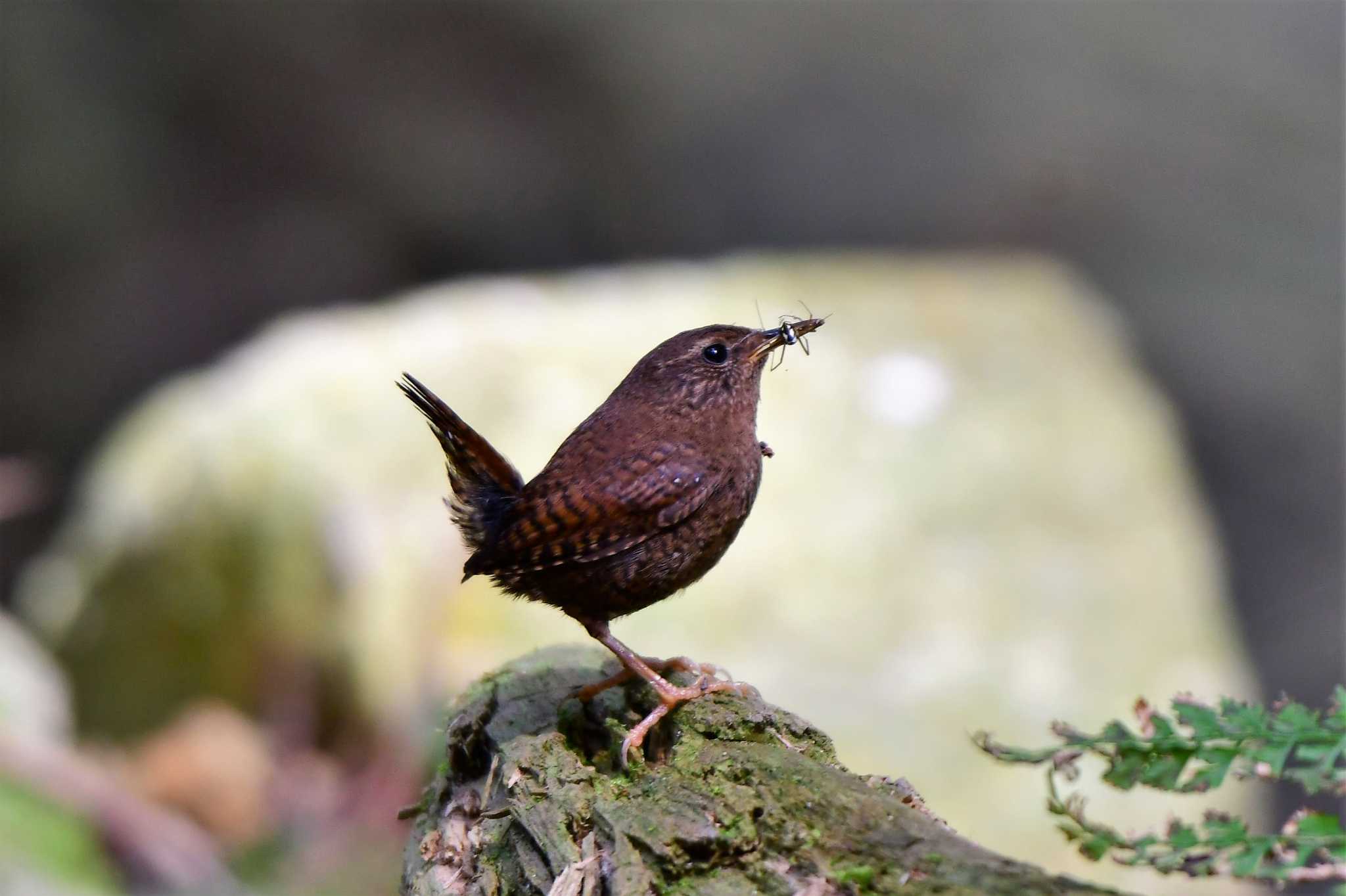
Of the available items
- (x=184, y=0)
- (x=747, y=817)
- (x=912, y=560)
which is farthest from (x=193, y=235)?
(x=747, y=817)

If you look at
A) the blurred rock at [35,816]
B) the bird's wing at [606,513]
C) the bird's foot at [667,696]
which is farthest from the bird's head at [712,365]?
the blurred rock at [35,816]

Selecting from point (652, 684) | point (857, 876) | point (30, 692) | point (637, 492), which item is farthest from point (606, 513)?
point (30, 692)

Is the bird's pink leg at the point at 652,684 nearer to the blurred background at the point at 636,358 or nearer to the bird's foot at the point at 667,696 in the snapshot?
the bird's foot at the point at 667,696

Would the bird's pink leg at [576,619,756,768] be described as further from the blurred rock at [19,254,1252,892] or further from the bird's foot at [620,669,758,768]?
the blurred rock at [19,254,1252,892]

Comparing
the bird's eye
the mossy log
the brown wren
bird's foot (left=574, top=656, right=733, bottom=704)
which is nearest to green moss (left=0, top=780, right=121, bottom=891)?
the mossy log

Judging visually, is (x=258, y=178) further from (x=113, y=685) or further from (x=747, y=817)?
(x=747, y=817)

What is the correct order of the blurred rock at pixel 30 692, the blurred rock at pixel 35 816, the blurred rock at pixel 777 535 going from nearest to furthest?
the blurred rock at pixel 35 816, the blurred rock at pixel 777 535, the blurred rock at pixel 30 692

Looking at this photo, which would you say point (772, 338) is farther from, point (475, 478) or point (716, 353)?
point (475, 478)
